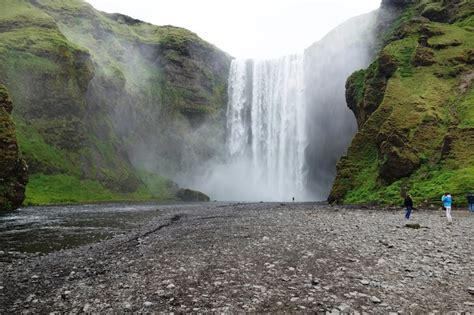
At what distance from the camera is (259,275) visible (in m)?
12.3

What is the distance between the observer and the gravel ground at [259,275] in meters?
9.98

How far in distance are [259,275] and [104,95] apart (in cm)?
9790

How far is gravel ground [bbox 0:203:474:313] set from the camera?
32.8 ft

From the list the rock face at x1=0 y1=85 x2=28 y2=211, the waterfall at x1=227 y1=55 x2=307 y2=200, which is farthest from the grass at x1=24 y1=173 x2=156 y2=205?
the waterfall at x1=227 y1=55 x2=307 y2=200

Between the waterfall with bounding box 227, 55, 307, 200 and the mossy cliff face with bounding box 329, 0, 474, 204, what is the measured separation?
33609 mm

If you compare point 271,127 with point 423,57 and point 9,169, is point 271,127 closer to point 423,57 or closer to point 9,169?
point 423,57

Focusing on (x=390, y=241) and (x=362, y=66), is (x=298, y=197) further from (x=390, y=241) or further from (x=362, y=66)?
(x=390, y=241)

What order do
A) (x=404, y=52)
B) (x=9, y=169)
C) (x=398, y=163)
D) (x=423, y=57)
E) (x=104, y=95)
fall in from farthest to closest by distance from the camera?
(x=104, y=95), (x=404, y=52), (x=423, y=57), (x=9, y=169), (x=398, y=163)

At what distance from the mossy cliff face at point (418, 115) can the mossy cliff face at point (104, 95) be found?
53334 mm

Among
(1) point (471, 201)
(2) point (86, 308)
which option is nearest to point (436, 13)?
(1) point (471, 201)

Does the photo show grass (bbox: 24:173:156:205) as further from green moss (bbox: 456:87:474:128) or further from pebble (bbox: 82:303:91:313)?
green moss (bbox: 456:87:474:128)

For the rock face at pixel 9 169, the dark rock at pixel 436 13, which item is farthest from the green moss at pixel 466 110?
the rock face at pixel 9 169

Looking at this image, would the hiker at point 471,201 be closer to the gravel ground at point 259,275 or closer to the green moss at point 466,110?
the gravel ground at point 259,275

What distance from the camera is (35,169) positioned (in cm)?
7238
